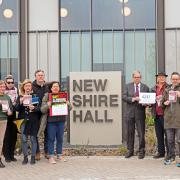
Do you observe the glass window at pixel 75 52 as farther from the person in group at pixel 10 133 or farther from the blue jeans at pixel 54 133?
the blue jeans at pixel 54 133

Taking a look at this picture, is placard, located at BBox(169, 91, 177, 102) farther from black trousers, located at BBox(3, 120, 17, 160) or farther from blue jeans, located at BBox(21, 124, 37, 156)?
black trousers, located at BBox(3, 120, 17, 160)

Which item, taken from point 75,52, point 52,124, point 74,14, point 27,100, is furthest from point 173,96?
point 74,14

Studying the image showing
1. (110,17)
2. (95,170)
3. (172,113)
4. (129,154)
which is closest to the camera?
(95,170)

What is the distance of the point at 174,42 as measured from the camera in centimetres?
1906

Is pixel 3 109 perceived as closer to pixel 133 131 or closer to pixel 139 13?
pixel 133 131

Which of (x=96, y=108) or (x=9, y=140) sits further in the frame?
(x=96, y=108)

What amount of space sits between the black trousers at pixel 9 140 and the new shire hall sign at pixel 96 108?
189 cm

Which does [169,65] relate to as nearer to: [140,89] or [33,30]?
[33,30]

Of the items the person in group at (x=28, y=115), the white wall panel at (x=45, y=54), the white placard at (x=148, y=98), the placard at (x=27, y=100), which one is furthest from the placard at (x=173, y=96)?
the white wall panel at (x=45, y=54)

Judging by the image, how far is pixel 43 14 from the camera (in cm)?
1925

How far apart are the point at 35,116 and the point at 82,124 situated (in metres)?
2.15

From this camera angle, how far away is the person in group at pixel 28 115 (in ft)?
36.6

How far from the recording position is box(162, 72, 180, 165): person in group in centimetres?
1092

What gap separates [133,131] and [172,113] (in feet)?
4.25
